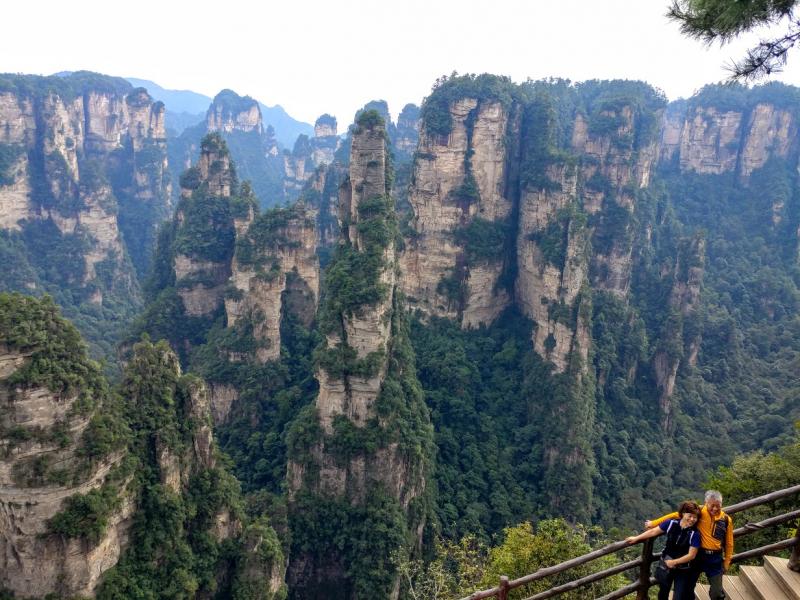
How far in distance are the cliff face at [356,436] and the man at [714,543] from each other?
75.9 feet

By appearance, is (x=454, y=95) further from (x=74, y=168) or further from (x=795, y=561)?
(x=74, y=168)

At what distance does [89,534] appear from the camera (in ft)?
57.1

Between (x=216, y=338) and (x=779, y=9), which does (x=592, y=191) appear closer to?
(x=216, y=338)

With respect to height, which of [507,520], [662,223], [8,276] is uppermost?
[662,223]

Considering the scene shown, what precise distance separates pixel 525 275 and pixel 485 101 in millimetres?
13307

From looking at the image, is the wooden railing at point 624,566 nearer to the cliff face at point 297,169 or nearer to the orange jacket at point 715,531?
the orange jacket at point 715,531

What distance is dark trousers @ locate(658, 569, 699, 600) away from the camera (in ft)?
20.6

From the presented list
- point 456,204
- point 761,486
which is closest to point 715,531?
point 761,486

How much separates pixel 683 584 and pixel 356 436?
78.8ft

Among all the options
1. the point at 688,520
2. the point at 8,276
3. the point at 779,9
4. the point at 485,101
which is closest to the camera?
the point at 688,520

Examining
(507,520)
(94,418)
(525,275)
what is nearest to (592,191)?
(525,275)

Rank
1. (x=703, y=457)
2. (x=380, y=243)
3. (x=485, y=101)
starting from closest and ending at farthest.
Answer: (x=380, y=243) < (x=703, y=457) < (x=485, y=101)

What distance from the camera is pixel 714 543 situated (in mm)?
6195

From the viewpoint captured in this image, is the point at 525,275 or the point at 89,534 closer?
the point at 89,534
